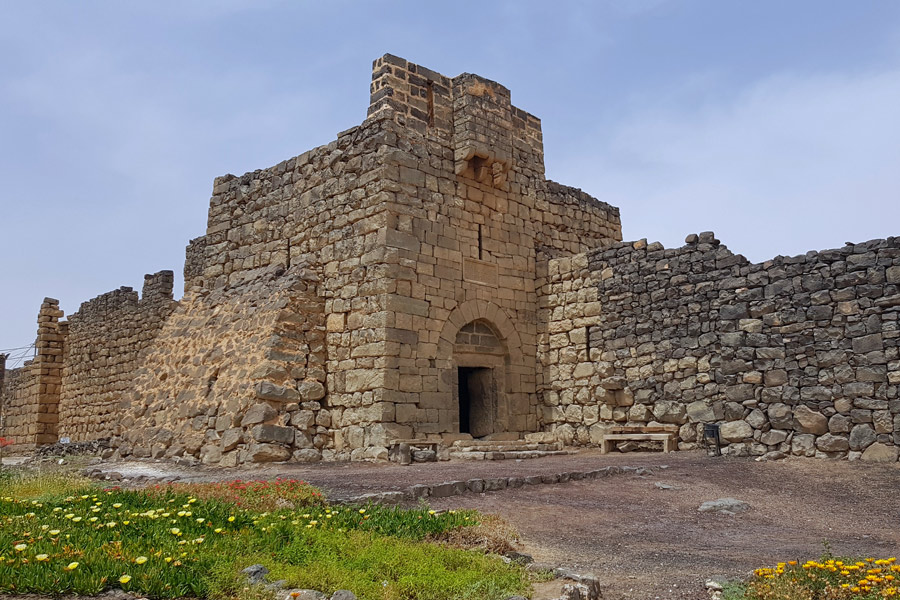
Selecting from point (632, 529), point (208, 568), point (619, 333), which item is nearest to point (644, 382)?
point (619, 333)

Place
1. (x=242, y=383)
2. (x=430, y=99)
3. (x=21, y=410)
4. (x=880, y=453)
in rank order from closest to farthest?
(x=880, y=453)
(x=242, y=383)
(x=430, y=99)
(x=21, y=410)

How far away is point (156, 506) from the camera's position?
18.7 feet

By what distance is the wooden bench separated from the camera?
1134cm

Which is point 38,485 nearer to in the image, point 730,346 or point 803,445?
point 730,346

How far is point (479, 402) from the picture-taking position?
13.4 metres

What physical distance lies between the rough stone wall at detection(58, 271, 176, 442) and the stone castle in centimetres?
483

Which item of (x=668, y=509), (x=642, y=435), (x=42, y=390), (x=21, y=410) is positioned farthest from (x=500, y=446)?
(x=21, y=410)

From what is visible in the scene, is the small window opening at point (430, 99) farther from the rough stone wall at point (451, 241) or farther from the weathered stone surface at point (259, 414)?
the weathered stone surface at point (259, 414)

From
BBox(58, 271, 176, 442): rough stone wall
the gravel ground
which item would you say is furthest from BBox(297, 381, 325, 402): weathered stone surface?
BBox(58, 271, 176, 442): rough stone wall

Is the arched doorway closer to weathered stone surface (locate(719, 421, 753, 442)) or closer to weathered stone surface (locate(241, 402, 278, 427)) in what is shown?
weathered stone surface (locate(241, 402, 278, 427))

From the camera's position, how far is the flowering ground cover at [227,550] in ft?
11.9

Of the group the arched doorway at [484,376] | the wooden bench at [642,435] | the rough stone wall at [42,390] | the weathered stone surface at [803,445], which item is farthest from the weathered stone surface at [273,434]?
the rough stone wall at [42,390]

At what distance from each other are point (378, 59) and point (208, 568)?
1050cm

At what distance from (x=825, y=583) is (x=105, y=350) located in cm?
2025
